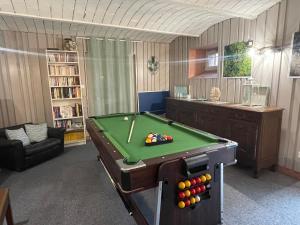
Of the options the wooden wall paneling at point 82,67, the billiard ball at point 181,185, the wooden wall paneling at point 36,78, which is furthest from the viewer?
the wooden wall paneling at point 82,67

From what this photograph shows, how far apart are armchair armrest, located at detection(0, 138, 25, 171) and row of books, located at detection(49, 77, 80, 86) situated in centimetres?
155

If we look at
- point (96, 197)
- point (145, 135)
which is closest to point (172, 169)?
point (145, 135)

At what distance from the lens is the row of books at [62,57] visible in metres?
4.07

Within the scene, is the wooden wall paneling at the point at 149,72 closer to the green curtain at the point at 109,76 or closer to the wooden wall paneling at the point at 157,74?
the wooden wall paneling at the point at 157,74

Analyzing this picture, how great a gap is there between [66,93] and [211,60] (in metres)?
3.44

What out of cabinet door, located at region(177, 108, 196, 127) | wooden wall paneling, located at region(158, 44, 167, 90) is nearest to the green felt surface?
cabinet door, located at region(177, 108, 196, 127)

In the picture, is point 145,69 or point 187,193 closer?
point 187,193

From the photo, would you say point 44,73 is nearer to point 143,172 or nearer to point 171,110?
point 171,110

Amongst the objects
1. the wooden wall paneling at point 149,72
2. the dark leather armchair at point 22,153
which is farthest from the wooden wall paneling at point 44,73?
the wooden wall paneling at point 149,72

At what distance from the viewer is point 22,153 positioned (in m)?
3.11

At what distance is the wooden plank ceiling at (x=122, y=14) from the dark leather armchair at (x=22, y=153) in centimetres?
201

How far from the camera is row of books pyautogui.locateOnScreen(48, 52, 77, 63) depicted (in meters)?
4.07

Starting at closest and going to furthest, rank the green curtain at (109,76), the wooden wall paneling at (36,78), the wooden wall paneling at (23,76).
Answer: the wooden wall paneling at (23,76), the wooden wall paneling at (36,78), the green curtain at (109,76)

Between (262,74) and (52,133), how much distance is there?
159 inches
